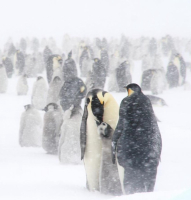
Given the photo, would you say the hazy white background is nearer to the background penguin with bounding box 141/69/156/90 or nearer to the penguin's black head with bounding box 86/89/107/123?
the background penguin with bounding box 141/69/156/90

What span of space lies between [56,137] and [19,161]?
2.45 feet

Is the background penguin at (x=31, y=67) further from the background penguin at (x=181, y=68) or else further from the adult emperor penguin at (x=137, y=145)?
the adult emperor penguin at (x=137, y=145)

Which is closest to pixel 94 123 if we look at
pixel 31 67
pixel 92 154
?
pixel 92 154

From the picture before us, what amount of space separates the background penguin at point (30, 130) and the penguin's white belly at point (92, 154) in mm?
2616

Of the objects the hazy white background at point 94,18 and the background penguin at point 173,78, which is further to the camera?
the hazy white background at point 94,18

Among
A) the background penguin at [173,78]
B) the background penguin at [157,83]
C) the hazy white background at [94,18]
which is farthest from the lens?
the hazy white background at [94,18]

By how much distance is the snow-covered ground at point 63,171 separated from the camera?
10.4ft

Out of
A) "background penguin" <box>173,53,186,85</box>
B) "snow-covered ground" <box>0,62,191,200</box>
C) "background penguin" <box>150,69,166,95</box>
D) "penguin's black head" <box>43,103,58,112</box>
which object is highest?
"background penguin" <box>173,53,186,85</box>

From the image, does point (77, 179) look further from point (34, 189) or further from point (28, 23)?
point (28, 23)

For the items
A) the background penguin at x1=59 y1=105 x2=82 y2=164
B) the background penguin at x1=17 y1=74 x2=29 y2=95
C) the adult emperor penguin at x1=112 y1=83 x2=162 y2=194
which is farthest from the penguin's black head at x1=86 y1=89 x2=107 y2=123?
the background penguin at x1=17 y1=74 x2=29 y2=95

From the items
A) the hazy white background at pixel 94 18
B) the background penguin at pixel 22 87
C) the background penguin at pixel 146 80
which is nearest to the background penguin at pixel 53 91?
the background penguin at pixel 22 87

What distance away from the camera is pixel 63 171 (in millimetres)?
4230

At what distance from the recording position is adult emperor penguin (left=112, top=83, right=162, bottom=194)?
3.04 m

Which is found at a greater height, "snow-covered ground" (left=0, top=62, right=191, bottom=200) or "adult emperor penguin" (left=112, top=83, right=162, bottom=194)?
"adult emperor penguin" (left=112, top=83, right=162, bottom=194)
